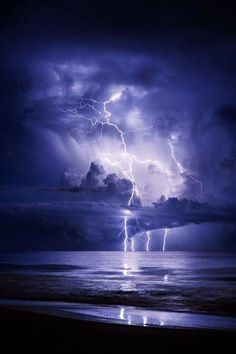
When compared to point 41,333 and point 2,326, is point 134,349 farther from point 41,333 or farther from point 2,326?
point 2,326

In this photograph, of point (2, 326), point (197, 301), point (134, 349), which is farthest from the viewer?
point (197, 301)

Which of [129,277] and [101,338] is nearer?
[101,338]

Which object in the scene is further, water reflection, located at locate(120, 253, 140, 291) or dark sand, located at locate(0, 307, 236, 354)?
water reflection, located at locate(120, 253, 140, 291)

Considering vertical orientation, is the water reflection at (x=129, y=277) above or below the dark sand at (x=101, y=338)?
above

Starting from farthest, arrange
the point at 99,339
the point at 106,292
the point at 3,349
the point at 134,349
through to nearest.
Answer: the point at 106,292 → the point at 99,339 → the point at 134,349 → the point at 3,349

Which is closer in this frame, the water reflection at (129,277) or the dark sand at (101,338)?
the dark sand at (101,338)

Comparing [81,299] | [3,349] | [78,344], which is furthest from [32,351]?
[81,299]

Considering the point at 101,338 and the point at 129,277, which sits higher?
the point at 129,277

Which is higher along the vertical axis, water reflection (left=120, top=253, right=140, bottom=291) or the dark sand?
water reflection (left=120, top=253, right=140, bottom=291)
